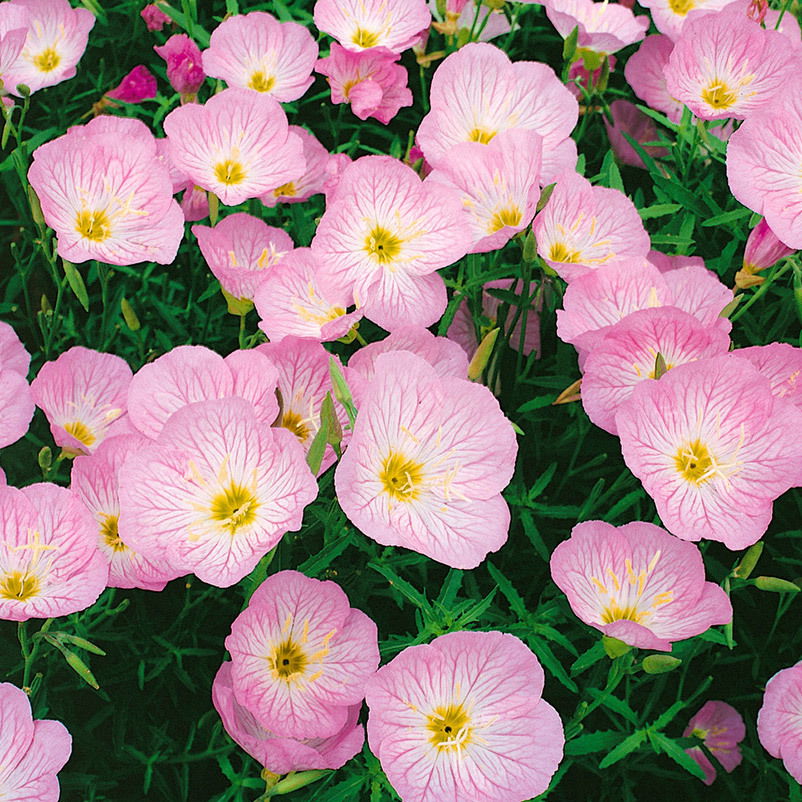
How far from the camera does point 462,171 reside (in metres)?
1.14

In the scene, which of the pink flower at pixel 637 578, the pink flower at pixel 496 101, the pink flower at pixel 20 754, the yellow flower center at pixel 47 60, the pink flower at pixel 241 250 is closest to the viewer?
the pink flower at pixel 20 754

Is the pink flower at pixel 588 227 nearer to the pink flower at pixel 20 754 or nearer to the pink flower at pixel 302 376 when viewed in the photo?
the pink flower at pixel 302 376

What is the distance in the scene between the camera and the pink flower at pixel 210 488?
0.89m

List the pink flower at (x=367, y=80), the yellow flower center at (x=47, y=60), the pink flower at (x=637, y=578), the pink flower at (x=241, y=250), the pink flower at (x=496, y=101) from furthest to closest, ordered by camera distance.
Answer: the yellow flower center at (x=47, y=60) → the pink flower at (x=367, y=80) → the pink flower at (x=496, y=101) → the pink flower at (x=241, y=250) → the pink flower at (x=637, y=578)

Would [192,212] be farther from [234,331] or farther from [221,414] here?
[221,414]

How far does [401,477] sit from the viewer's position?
100 centimetres

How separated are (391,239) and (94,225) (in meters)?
0.37

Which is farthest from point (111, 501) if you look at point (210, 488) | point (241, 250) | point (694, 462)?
point (694, 462)

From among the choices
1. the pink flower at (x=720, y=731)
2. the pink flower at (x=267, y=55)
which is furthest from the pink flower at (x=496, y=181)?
the pink flower at (x=720, y=731)

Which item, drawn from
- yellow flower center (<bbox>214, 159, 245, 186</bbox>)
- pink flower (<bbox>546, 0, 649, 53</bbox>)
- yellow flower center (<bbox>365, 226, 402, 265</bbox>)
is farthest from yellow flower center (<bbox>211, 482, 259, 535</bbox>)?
pink flower (<bbox>546, 0, 649, 53</bbox>)

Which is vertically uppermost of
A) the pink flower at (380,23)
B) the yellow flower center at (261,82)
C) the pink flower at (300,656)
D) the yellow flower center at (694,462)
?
the pink flower at (380,23)

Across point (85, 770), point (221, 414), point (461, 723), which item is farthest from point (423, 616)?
point (85, 770)

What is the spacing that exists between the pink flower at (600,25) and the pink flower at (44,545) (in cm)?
101

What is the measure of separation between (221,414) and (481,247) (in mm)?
378
